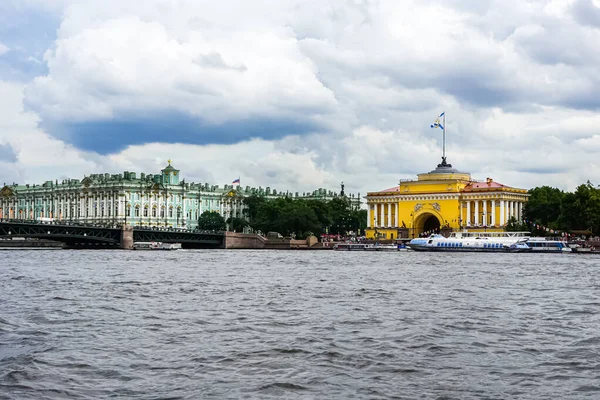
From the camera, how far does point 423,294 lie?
82.0 feet

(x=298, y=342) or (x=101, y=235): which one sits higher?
(x=101, y=235)

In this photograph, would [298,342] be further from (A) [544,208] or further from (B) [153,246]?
(A) [544,208]

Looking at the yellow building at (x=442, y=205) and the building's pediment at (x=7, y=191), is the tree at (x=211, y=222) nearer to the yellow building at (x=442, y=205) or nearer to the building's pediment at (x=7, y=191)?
the yellow building at (x=442, y=205)

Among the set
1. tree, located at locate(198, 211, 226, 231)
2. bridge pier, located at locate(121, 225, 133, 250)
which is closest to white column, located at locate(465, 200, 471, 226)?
bridge pier, located at locate(121, 225, 133, 250)

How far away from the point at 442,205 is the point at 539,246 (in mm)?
21679

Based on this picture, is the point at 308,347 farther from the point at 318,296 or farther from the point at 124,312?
the point at 318,296

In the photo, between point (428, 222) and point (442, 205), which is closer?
point (442, 205)

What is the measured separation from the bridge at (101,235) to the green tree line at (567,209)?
26.8m

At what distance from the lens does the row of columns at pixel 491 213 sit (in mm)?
85062

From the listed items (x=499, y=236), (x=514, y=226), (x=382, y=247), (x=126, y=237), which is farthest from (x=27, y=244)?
(x=514, y=226)

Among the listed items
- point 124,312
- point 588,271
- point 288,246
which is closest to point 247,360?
point 124,312

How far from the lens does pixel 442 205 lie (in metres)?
89.3

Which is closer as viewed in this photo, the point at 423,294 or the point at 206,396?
the point at 206,396

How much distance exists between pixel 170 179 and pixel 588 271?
3169 inches
